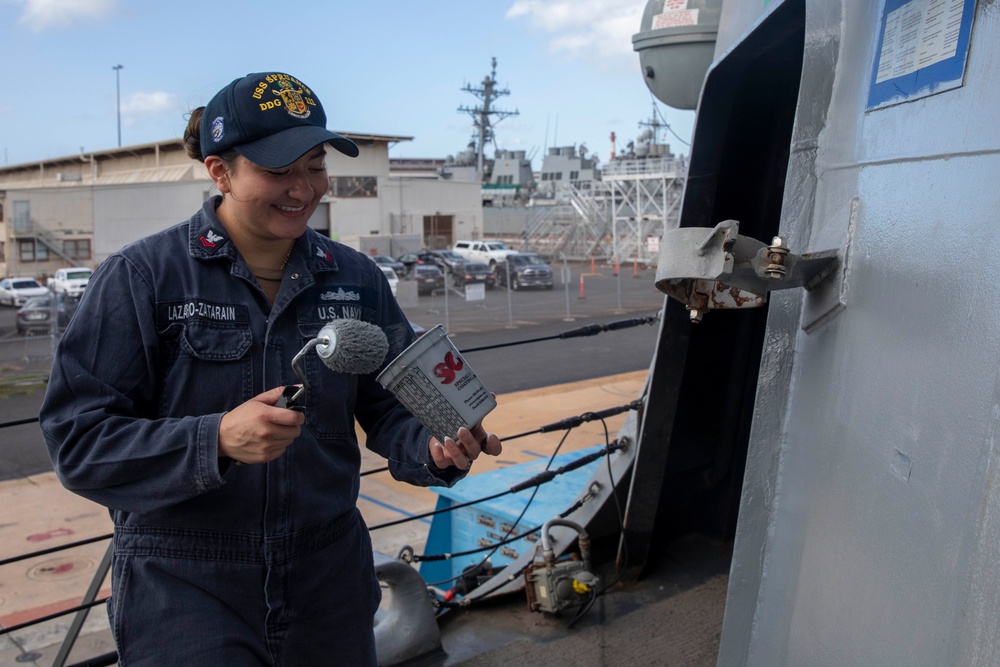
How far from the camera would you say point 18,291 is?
99.3 feet

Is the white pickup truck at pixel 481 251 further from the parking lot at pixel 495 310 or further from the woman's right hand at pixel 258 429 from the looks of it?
the woman's right hand at pixel 258 429

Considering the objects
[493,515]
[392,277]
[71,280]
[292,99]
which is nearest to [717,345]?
[292,99]

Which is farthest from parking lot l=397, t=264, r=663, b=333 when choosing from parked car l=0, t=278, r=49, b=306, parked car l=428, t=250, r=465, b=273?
parked car l=0, t=278, r=49, b=306

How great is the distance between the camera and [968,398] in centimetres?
144

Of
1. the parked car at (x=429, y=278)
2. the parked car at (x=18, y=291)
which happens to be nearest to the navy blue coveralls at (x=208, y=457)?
the parked car at (x=429, y=278)

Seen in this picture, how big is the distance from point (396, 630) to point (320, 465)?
156 cm

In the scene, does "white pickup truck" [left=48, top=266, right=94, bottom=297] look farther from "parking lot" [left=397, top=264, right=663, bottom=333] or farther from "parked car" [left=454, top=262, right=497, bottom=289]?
"parked car" [left=454, top=262, right=497, bottom=289]

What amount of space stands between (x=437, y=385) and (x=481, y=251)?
40.5 meters

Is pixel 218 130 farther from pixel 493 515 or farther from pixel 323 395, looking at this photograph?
pixel 493 515

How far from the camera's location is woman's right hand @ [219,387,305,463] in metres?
1.71

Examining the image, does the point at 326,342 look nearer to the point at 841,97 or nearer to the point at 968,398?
the point at 968,398

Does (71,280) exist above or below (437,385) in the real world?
below

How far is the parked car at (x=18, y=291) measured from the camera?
2998 centimetres

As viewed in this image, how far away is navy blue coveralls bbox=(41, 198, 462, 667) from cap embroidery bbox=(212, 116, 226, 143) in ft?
0.67
